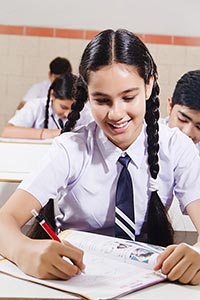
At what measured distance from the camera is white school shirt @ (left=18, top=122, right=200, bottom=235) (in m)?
1.48

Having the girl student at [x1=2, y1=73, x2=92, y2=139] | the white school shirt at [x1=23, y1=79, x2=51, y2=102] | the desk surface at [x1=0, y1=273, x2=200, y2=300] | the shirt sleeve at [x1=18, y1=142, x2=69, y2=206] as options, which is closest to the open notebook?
the desk surface at [x1=0, y1=273, x2=200, y2=300]

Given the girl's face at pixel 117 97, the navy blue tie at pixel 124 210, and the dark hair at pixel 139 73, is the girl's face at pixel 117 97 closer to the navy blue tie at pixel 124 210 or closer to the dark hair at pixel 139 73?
the dark hair at pixel 139 73

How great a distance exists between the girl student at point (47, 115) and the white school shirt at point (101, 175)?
1827mm

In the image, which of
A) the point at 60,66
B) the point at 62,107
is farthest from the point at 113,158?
the point at 60,66

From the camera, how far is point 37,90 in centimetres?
531

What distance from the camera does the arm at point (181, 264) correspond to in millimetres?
1080

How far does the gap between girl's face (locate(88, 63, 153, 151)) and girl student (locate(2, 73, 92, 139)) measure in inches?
76.4

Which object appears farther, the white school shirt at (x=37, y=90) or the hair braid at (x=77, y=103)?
the white school shirt at (x=37, y=90)

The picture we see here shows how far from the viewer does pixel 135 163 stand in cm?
151

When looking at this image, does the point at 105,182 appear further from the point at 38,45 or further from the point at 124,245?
the point at 38,45

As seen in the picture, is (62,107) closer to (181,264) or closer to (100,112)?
(100,112)

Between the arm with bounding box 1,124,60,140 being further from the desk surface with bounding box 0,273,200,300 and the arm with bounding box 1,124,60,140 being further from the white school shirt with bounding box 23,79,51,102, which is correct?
the desk surface with bounding box 0,273,200,300

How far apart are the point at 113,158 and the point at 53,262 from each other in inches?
18.9

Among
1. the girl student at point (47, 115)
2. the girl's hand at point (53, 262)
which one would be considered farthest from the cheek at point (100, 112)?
the girl student at point (47, 115)
